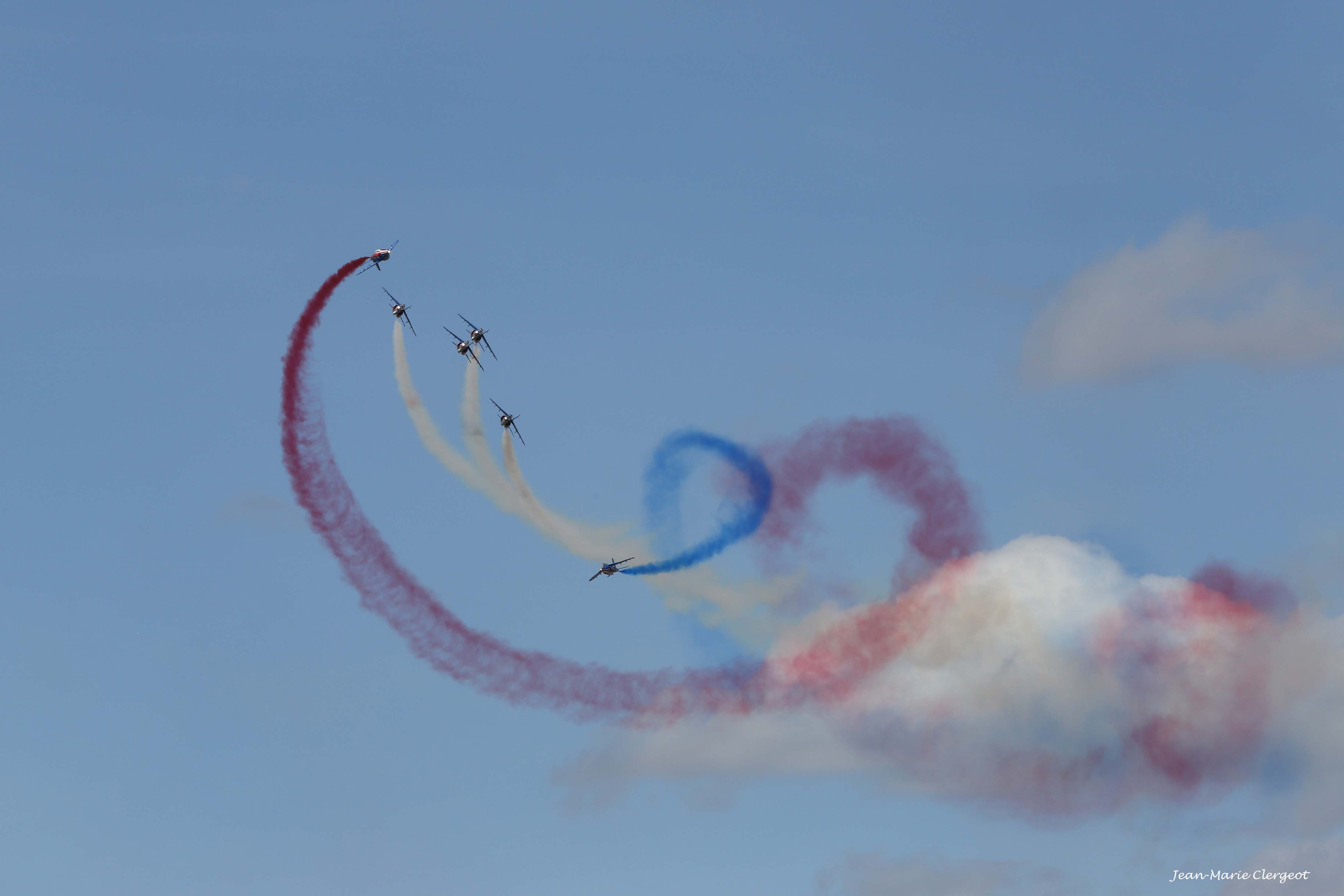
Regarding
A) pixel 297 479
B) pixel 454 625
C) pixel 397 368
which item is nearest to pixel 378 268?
pixel 397 368

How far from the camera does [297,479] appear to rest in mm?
129500

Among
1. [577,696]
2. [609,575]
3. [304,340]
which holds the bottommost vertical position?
[577,696]

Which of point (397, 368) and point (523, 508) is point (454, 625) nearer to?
point (523, 508)

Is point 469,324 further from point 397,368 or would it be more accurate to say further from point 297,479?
point 297,479

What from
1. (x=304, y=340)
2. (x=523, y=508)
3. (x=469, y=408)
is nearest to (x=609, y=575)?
(x=523, y=508)

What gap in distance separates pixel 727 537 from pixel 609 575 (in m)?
9.73

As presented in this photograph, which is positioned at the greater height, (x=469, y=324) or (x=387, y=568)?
A: (x=469, y=324)

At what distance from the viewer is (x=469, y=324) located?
13975 cm

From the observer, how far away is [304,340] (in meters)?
129

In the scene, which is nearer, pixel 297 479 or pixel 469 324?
pixel 297 479

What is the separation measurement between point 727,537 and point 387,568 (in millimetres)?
26090

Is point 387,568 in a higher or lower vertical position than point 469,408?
lower

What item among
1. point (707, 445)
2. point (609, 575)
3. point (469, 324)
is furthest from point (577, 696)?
point (469, 324)

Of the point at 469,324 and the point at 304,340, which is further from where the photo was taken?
the point at 469,324
